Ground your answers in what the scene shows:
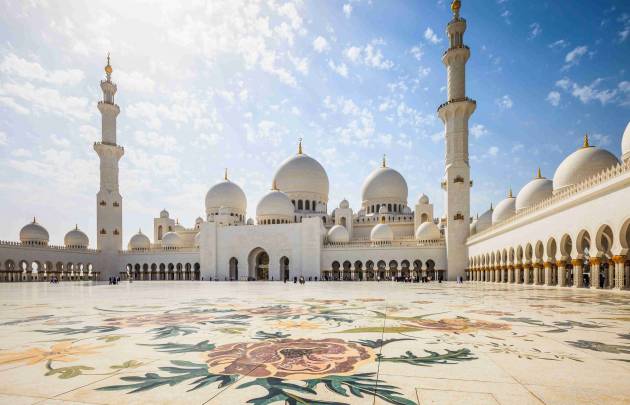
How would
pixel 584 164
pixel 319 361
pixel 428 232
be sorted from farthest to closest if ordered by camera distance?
pixel 428 232 < pixel 584 164 < pixel 319 361

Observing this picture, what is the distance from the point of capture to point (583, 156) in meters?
20.1

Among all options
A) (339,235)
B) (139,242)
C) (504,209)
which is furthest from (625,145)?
(139,242)

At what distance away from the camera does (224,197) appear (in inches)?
1588

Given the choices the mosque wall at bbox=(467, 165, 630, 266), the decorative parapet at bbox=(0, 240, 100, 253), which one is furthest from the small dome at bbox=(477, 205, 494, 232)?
the decorative parapet at bbox=(0, 240, 100, 253)

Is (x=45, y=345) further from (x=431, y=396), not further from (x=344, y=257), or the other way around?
(x=344, y=257)

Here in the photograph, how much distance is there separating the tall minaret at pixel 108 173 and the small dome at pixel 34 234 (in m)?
4.25

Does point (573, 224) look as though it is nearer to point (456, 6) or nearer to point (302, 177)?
point (456, 6)

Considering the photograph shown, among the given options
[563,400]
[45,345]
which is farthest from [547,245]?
[45,345]

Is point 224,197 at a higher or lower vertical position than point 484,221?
higher

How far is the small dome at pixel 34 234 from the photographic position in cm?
3419

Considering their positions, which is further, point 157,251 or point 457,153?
point 157,251

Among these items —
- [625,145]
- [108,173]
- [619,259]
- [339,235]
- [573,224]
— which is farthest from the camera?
[108,173]

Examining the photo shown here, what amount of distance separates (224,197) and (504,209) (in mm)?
26398

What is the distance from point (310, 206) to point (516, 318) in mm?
34618
